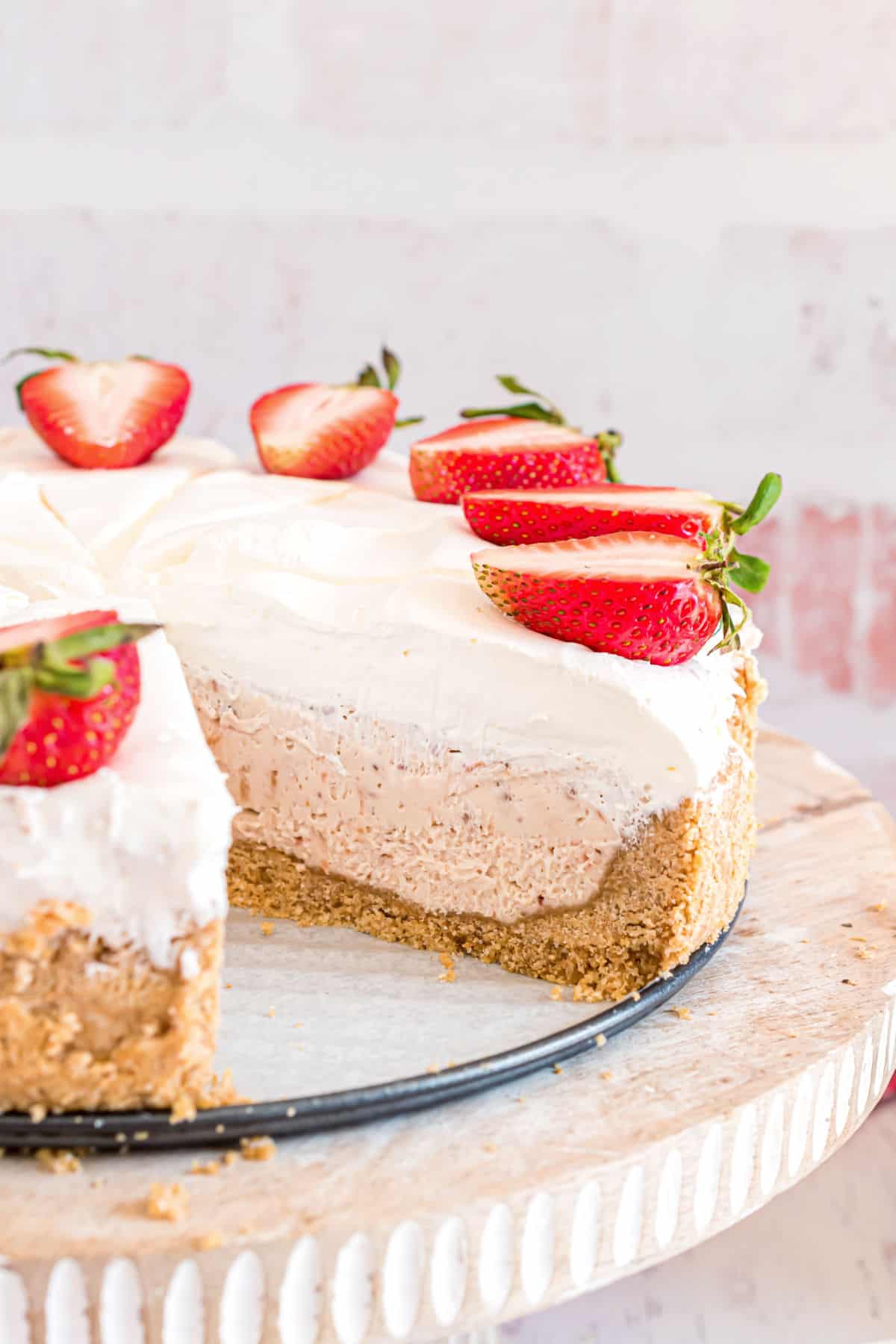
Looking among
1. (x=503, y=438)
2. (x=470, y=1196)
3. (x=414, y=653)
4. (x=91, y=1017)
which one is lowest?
(x=470, y=1196)

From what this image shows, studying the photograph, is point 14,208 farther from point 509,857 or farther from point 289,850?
point 509,857

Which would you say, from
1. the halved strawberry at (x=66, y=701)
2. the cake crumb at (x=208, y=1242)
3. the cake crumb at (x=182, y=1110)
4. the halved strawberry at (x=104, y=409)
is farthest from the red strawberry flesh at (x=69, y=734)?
the halved strawberry at (x=104, y=409)

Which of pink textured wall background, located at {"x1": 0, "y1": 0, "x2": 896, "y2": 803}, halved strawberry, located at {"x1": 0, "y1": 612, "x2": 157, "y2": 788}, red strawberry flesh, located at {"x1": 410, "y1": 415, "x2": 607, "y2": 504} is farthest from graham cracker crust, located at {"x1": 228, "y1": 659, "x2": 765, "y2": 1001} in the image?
pink textured wall background, located at {"x1": 0, "y1": 0, "x2": 896, "y2": 803}

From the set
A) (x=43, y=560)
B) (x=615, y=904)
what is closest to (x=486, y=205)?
(x=43, y=560)

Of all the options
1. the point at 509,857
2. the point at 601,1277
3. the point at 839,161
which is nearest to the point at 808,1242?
the point at 509,857

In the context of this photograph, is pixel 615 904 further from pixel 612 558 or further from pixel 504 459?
pixel 504 459

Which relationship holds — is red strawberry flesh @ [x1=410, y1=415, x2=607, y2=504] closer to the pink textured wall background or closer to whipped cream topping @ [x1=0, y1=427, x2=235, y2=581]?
whipped cream topping @ [x1=0, y1=427, x2=235, y2=581]
